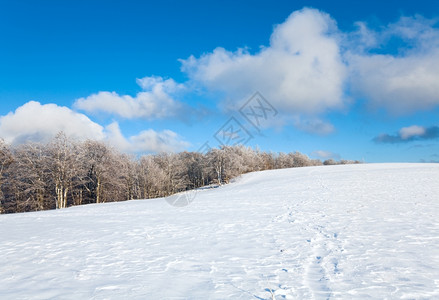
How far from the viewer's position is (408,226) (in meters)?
8.13

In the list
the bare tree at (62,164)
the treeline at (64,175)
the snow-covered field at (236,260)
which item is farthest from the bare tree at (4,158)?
the snow-covered field at (236,260)

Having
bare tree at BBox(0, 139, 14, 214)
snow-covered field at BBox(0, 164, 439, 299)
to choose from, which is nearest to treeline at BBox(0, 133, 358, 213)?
bare tree at BBox(0, 139, 14, 214)

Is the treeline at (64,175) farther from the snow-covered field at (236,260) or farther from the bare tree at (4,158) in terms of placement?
the snow-covered field at (236,260)

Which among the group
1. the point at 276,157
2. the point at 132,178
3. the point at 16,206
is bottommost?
the point at 16,206

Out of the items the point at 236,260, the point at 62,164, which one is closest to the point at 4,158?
the point at 62,164

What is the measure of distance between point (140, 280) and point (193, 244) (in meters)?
2.80

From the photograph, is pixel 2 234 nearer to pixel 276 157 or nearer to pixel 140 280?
pixel 140 280

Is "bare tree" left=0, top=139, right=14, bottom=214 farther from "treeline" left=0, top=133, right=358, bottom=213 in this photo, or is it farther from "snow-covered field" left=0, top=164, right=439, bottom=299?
"snow-covered field" left=0, top=164, right=439, bottom=299

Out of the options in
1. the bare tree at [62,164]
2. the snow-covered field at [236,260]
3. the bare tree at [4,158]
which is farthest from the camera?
the bare tree at [62,164]

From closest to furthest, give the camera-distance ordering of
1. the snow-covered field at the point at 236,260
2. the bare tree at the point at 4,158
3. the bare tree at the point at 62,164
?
the snow-covered field at the point at 236,260 → the bare tree at the point at 4,158 → the bare tree at the point at 62,164

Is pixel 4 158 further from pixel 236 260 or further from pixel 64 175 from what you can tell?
pixel 236 260

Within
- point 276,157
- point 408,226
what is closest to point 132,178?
point 408,226

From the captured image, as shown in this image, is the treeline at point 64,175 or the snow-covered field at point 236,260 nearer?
the snow-covered field at point 236,260

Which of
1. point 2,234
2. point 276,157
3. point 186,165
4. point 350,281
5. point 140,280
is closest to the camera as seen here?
point 350,281
